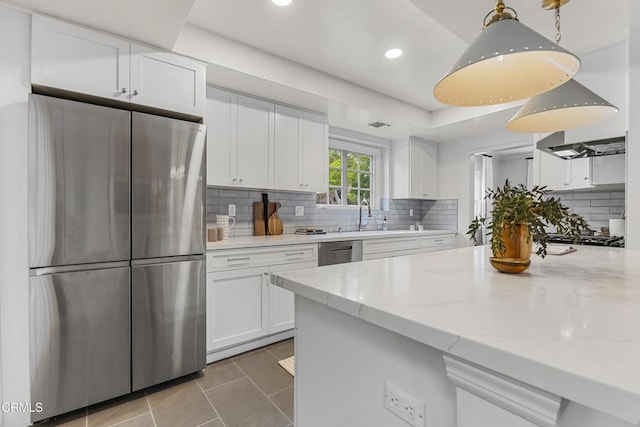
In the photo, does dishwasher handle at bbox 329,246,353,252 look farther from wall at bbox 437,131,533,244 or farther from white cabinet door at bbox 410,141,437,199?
wall at bbox 437,131,533,244

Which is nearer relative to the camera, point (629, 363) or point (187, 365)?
point (629, 363)

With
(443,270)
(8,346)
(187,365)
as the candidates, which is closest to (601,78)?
(443,270)

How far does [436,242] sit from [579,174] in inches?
70.6

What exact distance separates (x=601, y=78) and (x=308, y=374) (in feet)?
9.96

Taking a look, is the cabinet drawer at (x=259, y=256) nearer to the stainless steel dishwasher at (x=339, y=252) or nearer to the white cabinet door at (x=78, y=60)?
the stainless steel dishwasher at (x=339, y=252)

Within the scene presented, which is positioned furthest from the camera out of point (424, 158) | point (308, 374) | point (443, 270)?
point (424, 158)

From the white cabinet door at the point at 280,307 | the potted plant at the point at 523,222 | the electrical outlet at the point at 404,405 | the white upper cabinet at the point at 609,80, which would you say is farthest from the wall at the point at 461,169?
the electrical outlet at the point at 404,405

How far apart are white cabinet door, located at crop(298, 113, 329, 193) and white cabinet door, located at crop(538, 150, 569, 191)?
2294 millimetres

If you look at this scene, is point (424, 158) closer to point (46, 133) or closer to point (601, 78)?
point (601, 78)

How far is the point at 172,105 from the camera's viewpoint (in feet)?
7.07

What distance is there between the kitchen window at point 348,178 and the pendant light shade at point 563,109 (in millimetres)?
2638

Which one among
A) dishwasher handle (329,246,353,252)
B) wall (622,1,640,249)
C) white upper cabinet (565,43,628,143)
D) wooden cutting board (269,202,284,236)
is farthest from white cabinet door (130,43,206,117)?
wall (622,1,640,249)

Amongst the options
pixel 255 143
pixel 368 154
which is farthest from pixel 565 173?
pixel 255 143

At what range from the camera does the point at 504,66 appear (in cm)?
123
